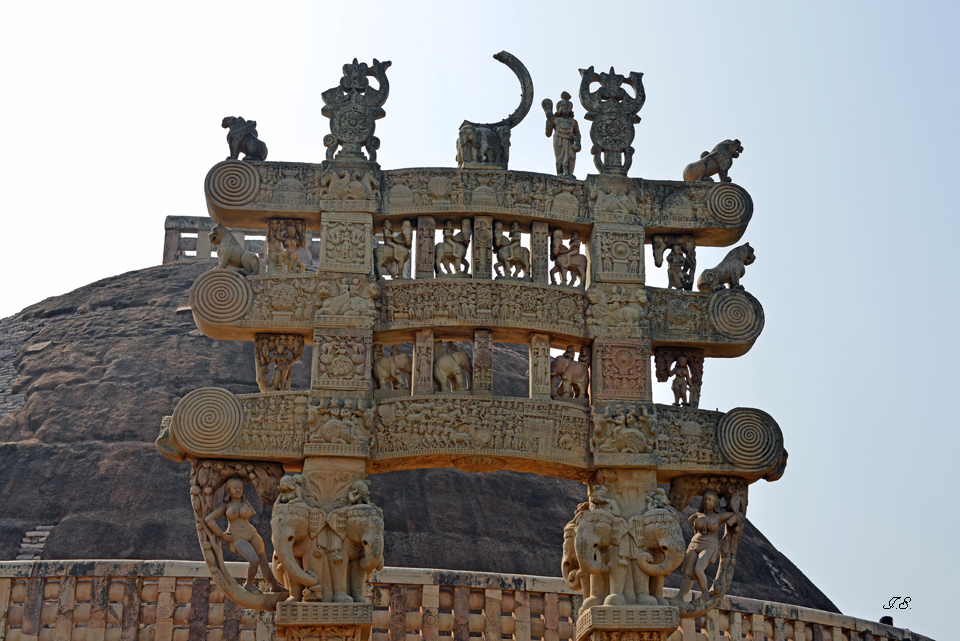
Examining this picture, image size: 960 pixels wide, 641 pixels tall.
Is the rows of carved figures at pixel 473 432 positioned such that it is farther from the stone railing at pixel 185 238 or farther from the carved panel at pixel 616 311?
the stone railing at pixel 185 238

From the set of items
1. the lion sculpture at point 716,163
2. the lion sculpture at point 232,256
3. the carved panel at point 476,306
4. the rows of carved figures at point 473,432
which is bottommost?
the rows of carved figures at point 473,432

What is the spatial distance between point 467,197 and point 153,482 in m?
11.5

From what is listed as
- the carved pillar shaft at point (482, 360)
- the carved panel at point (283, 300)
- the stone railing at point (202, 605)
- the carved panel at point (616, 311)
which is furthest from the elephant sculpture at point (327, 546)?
the carved panel at point (616, 311)

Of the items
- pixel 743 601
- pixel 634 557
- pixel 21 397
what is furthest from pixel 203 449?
pixel 21 397

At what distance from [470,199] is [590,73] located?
1959 mm

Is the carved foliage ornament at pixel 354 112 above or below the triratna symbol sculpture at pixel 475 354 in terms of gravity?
above

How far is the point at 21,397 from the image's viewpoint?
2492 cm

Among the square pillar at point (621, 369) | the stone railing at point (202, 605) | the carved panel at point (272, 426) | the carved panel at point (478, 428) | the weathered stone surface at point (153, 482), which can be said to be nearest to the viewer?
the carved panel at point (272, 426)

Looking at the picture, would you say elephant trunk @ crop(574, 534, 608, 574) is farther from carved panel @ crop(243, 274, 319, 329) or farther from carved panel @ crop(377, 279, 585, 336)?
carved panel @ crop(243, 274, 319, 329)

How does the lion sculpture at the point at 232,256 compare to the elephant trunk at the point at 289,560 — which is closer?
the elephant trunk at the point at 289,560

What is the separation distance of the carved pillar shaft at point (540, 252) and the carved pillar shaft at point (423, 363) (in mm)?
1235

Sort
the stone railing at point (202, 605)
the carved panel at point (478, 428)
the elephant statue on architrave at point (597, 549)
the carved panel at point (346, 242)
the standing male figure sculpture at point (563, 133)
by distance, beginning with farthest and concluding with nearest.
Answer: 1. the stone railing at point (202, 605)
2. the standing male figure sculpture at point (563, 133)
3. the carved panel at point (346, 242)
4. the carved panel at point (478, 428)
5. the elephant statue on architrave at point (597, 549)

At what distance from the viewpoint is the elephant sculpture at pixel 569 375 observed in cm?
1138

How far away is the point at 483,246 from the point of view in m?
11.6
